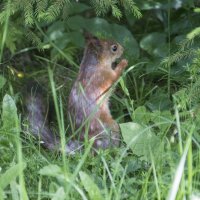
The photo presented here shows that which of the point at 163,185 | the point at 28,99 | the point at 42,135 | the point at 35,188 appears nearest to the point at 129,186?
the point at 163,185

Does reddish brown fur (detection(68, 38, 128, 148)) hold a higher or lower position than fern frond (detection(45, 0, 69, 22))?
lower

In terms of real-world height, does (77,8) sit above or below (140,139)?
above

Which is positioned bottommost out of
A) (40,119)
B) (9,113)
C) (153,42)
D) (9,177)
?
(40,119)

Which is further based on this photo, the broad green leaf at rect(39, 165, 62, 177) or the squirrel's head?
the squirrel's head

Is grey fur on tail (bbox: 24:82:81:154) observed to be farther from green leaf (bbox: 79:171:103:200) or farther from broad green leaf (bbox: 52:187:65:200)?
broad green leaf (bbox: 52:187:65:200)

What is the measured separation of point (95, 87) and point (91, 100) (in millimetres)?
124

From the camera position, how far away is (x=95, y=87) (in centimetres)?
440

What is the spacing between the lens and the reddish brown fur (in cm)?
424

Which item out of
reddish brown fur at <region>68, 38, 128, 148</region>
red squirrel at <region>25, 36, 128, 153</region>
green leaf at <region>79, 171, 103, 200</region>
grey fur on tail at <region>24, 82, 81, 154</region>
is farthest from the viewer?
reddish brown fur at <region>68, 38, 128, 148</region>

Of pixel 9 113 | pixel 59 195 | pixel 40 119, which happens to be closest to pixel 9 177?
pixel 59 195

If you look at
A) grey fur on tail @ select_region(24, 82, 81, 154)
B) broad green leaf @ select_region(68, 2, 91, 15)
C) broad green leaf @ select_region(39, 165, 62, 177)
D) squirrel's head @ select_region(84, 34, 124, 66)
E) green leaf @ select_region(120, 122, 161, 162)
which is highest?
broad green leaf @ select_region(68, 2, 91, 15)

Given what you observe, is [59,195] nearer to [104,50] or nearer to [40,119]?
[40,119]

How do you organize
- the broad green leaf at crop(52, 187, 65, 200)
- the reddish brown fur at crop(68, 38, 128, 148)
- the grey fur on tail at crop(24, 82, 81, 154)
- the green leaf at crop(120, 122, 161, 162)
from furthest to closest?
the reddish brown fur at crop(68, 38, 128, 148) < the grey fur on tail at crop(24, 82, 81, 154) < the green leaf at crop(120, 122, 161, 162) < the broad green leaf at crop(52, 187, 65, 200)

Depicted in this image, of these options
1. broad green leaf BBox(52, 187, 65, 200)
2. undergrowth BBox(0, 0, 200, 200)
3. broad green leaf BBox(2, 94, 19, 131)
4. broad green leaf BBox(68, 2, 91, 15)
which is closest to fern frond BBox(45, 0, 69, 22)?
undergrowth BBox(0, 0, 200, 200)
